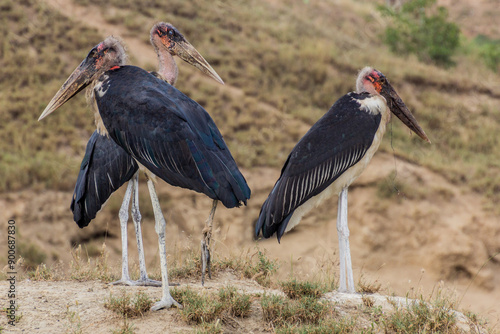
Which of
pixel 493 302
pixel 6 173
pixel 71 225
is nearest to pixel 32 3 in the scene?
pixel 6 173

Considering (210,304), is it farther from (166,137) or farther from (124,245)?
(124,245)

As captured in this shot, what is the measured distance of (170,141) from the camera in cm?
503

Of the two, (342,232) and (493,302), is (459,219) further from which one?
(342,232)

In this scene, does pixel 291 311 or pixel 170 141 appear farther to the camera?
pixel 291 311

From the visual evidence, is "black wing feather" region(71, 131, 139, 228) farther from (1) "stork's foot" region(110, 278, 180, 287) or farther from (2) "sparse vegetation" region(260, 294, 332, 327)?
(2) "sparse vegetation" region(260, 294, 332, 327)

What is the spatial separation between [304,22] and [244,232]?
11.8 metres

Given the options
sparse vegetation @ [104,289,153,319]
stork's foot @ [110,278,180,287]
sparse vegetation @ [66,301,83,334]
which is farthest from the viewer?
stork's foot @ [110,278,180,287]

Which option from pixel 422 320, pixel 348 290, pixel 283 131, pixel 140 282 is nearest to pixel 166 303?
pixel 140 282

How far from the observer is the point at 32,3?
63.8 feet

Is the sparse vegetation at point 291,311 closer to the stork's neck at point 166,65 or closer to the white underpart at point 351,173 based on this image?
the white underpart at point 351,173

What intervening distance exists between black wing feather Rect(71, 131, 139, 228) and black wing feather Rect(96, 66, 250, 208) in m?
1.27

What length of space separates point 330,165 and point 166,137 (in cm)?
207

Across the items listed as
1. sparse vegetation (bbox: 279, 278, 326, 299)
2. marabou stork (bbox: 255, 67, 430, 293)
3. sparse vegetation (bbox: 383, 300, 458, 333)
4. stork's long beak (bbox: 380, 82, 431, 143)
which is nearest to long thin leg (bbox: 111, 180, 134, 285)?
marabou stork (bbox: 255, 67, 430, 293)

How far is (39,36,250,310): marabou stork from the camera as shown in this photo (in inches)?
195
